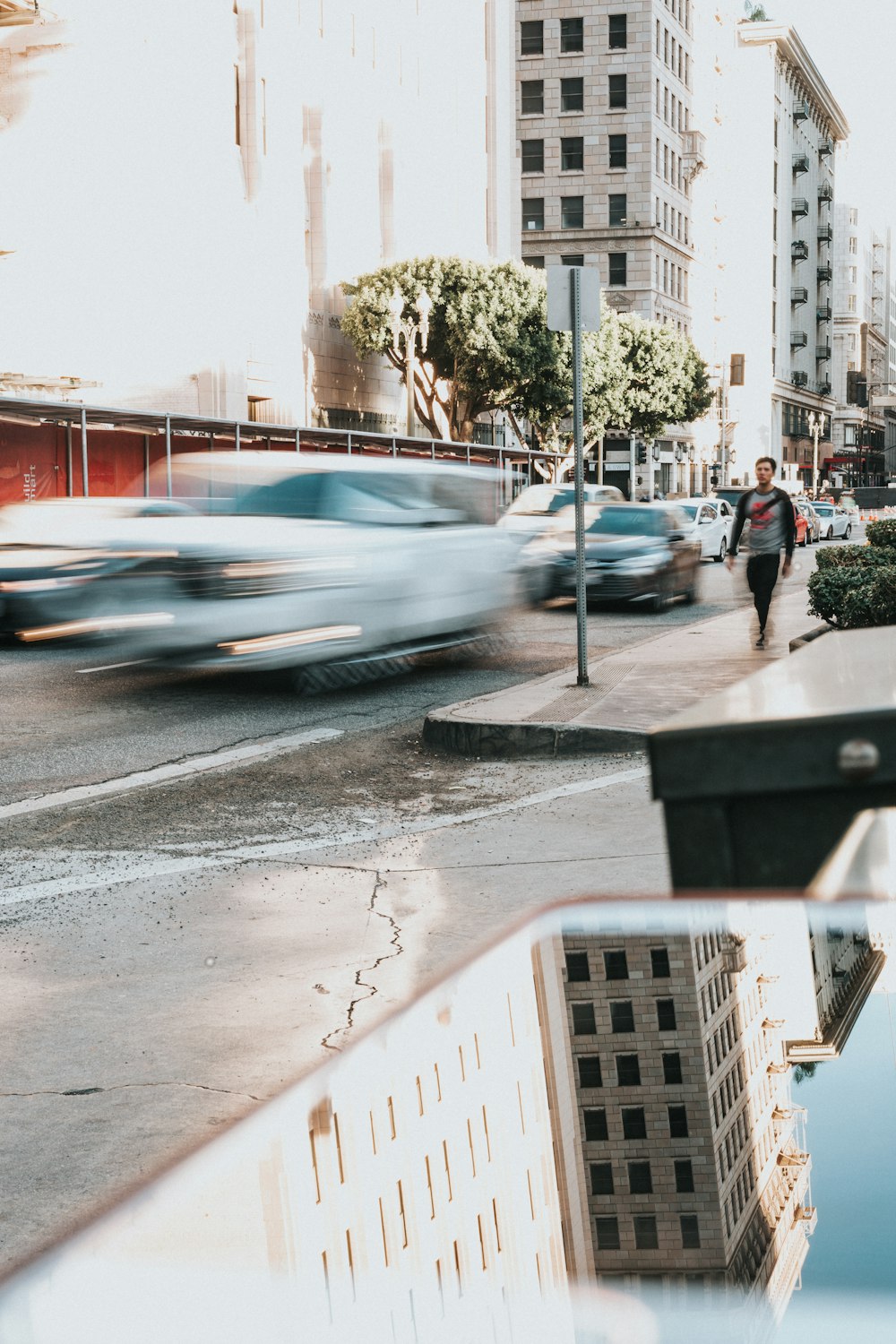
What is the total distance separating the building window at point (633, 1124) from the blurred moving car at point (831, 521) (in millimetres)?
48410

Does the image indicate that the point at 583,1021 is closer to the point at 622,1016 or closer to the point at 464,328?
the point at 622,1016

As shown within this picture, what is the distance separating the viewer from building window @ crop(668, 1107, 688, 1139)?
133 centimetres

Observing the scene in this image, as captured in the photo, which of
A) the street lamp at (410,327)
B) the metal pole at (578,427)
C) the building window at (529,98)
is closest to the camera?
the metal pole at (578,427)

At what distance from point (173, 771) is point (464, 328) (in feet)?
139

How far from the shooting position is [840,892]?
168 centimetres

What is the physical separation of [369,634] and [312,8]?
133ft

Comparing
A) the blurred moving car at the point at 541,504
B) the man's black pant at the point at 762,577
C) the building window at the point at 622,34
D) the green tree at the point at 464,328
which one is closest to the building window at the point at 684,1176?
the man's black pant at the point at 762,577

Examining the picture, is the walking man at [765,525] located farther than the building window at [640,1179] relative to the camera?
Yes

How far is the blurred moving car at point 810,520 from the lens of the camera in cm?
4536

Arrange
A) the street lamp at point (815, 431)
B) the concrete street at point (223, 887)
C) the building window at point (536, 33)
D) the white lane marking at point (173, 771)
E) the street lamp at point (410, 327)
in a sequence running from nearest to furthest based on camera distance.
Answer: the concrete street at point (223, 887) → the white lane marking at point (173, 771) → the street lamp at point (410, 327) → the building window at point (536, 33) → the street lamp at point (815, 431)

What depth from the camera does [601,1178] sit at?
1287 mm

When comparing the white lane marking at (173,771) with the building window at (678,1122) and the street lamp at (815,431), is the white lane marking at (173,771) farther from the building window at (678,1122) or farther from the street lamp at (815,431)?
the street lamp at (815,431)

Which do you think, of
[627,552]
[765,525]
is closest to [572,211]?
[627,552]

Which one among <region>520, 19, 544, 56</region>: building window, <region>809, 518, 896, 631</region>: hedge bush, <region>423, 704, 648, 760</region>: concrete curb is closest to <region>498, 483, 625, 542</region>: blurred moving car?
<region>809, 518, 896, 631</region>: hedge bush
